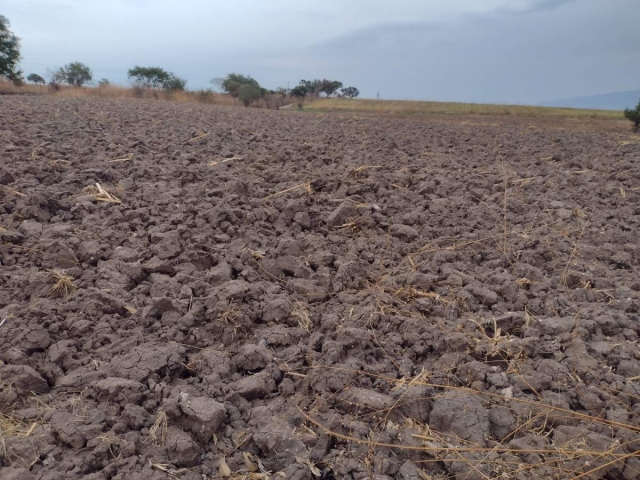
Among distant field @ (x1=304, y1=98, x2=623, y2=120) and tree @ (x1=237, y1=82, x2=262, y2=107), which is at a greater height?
tree @ (x1=237, y1=82, x2=262, y2=107)

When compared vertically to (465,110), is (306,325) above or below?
below

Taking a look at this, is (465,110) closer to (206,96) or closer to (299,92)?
(206,96)

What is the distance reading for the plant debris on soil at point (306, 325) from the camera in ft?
7.17

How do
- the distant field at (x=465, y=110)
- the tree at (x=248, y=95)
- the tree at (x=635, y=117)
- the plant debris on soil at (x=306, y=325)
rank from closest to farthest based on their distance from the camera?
1. the plant debris on soil at (x=306, y=325)
2. the tree at (x=635, y=117)
3. the distant field at (x=465, y=110)
4. the tree at (x=248, y=95)

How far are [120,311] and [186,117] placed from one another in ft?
25.6

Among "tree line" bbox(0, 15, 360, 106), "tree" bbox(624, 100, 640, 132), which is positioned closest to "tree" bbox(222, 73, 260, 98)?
"tree line" bbox(0, 15, 360, 106)

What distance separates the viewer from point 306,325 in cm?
307

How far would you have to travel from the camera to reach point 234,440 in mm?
2262

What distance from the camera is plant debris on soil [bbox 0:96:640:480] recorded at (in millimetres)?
2186

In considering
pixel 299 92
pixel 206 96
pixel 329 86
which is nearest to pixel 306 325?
pixel 206 96

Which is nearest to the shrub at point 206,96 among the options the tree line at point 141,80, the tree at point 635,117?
the tree line at point 141,80

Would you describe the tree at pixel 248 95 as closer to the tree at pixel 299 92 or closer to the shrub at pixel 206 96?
the shrub at pixel 206 96

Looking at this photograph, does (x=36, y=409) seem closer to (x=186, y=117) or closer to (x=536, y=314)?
(x=536, y=314)

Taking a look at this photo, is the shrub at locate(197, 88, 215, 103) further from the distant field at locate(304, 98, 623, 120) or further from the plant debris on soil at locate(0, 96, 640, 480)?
the plant debris on soil at locate(0, 96, 640, 480)
